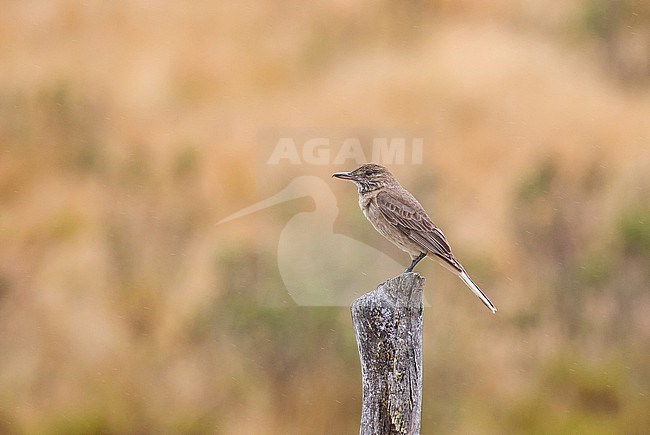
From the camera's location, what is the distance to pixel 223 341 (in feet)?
14.3

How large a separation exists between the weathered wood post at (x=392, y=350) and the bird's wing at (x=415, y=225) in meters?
0.34

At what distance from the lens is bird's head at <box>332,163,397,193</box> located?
2.85 meters

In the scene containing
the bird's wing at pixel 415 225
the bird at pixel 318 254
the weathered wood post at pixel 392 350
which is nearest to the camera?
the weathered wood post at pixel 392 350

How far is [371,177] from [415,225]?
25cm

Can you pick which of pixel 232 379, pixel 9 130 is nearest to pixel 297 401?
pixel 232 379

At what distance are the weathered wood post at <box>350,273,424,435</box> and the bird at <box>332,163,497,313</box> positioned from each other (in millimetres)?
322

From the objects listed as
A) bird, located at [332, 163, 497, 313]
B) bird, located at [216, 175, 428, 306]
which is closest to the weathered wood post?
bird, located at [332, 163, 497, 313]

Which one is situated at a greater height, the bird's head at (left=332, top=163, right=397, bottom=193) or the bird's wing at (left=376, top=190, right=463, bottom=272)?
the bird's head at (left=332, top=163, right=397, bottom=193)

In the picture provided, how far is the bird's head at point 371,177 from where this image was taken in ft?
9.35

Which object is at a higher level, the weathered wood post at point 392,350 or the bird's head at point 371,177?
the bird's head at point 371,177

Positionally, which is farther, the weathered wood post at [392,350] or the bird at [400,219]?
the bird at [400,219]

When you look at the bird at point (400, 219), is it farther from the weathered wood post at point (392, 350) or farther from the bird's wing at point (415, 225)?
Result: the weathered wood post at point (392, 350)

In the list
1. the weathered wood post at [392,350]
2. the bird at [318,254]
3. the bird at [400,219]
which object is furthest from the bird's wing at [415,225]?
the bird at [318,254]

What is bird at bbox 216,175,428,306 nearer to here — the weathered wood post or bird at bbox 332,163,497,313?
bird at bbox 332,163,497,313
